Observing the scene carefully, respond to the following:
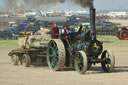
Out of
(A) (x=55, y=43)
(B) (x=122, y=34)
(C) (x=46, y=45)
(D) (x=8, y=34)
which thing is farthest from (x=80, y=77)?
(D) (x=8, y=34)

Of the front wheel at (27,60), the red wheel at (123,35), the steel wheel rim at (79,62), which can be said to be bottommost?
the red wheel at (123,35)

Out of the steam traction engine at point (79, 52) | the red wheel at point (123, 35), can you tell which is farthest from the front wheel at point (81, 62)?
the red wheel at point (123, 35)

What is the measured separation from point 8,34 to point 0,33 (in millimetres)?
1119

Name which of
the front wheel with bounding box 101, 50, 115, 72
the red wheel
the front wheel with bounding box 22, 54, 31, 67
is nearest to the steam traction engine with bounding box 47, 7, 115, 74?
the front wheel with bounding box 101, 50, 115, 72

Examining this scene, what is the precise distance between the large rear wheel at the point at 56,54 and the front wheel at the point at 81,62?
44cm

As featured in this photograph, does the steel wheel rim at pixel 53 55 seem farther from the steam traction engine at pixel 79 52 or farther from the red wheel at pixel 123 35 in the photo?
the red wheel at pixel 123 35

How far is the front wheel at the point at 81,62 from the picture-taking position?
11348mm

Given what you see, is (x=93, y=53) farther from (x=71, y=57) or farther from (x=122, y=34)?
(x=122, y=34)

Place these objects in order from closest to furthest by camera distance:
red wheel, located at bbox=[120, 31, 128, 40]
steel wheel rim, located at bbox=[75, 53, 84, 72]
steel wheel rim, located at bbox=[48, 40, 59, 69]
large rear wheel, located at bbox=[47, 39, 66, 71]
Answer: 1. steel wheel rim, located at bbox=[75, 53, 84, 72]
2. large rear wheel, located at bbox=[47, 39, 66, 71]
3. steel wheel rim, located at bbox=[48, 40, 59, 69]
4. red wheel, located at bbox=[120, 31, 128, 40]

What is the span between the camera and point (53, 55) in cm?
1264

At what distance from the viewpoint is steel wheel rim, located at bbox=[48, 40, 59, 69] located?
41.0 feet

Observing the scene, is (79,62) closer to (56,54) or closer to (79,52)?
(79,52)

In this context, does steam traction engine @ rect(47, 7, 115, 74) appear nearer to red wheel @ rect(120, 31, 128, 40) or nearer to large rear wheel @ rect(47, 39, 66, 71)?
large rear wheel @ rect(47, 39, 66, 71)

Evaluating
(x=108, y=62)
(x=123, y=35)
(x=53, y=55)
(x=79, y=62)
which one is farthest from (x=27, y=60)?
(x=123, y=35)
